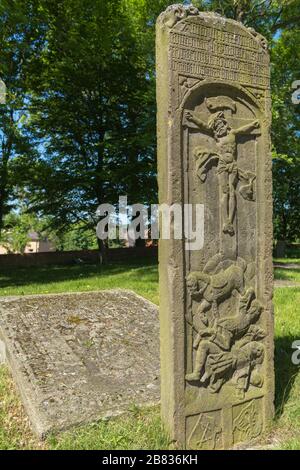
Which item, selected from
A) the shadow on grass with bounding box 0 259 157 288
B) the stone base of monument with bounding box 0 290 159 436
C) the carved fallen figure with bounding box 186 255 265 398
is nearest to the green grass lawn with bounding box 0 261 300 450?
the stone base of monument with bounding box 0 290 159 436

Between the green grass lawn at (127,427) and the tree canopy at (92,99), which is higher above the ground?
the tree canopy at (92,99)

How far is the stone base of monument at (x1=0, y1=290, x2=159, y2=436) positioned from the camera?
3707 millimetres

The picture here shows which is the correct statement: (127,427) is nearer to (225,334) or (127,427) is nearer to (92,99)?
(225,334)

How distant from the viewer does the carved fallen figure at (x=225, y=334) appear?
3359 mm

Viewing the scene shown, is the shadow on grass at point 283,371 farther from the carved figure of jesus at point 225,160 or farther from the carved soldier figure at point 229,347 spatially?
the carved figure of jesus at point 225,160

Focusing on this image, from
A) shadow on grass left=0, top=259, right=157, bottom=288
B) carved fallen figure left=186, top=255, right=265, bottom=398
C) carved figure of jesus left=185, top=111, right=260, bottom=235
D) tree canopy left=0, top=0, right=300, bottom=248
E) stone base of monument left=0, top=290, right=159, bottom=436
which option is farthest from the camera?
tree canopy left=0, top=0, right=300, bottom=248

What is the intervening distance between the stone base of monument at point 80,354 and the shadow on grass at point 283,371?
4.06ft

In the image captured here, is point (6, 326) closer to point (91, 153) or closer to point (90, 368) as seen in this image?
point (90, 368)

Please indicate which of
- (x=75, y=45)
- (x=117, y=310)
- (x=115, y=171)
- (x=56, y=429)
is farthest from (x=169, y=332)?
(x=75, y=45)

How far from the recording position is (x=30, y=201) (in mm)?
18750

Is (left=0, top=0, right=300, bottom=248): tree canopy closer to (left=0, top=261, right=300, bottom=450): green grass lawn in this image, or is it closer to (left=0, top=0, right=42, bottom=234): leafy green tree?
(left=0, top=0, right=42, bottom=234): leafy green tree

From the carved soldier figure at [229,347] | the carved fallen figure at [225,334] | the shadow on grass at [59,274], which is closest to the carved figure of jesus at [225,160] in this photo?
the carved fallen figure at [225,334]

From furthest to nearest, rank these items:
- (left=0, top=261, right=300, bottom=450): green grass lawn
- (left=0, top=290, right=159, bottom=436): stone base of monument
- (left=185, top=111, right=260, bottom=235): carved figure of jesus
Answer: (left=0, top=290, right=159, bottom=436): stone base of monument, (left=185, top=111, right=260, bottom=235): carved figure of jesus, (left=0, top=261, right=300, bottom=450): green grass lawn

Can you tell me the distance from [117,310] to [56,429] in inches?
100
